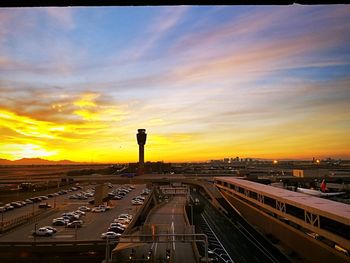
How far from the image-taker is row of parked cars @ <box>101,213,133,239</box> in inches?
1131

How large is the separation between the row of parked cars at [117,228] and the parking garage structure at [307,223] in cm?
1467

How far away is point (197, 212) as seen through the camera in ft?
159

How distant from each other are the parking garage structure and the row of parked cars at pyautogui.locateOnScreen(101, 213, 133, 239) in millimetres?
14667

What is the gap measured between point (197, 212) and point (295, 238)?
22923 millimetres

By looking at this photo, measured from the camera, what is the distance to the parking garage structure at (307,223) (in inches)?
811

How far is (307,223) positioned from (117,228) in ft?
55.9

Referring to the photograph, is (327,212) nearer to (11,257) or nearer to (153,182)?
(11,257)

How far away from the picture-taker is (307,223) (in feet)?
78.8

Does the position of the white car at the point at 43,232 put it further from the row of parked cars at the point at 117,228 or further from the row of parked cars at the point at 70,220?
the row of parked cars at the point at 117,228

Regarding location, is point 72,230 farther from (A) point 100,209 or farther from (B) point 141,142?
(B) point 141,142

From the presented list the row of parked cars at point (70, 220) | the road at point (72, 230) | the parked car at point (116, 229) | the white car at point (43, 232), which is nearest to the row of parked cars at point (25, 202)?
the road at point (72, 230)

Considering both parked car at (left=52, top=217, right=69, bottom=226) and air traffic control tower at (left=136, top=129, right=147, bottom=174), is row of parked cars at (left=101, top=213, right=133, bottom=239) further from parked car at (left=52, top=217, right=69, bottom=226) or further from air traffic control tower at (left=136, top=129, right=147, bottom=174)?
air traffic control tower at (left=136, top=129, right=147, bottom=174)

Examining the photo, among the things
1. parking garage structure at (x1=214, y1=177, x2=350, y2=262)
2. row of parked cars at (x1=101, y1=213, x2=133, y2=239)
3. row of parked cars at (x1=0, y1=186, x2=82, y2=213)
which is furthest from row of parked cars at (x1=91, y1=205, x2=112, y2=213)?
parking garage structure at (x1=214, y1=177, x2=350, y2=262)

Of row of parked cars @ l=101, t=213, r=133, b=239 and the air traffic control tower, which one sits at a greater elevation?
the air traffic control tower
